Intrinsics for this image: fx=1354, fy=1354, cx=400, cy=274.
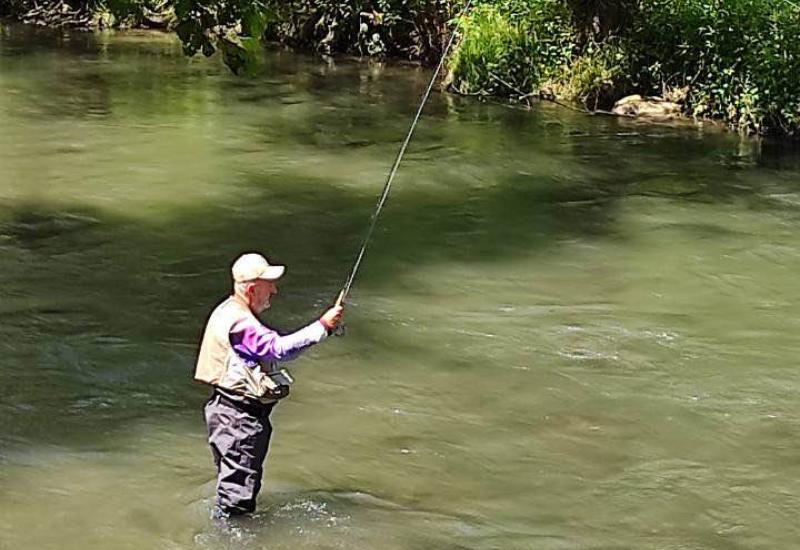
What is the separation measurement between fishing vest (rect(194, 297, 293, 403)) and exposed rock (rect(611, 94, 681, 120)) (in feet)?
40.6

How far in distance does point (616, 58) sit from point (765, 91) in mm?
2111

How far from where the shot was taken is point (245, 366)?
17.0 feet

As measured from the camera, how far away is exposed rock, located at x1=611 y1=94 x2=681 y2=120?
55.5 feet

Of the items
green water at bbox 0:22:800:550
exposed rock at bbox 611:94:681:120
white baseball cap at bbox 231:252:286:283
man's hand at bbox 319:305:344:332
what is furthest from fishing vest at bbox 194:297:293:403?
exposed rock at bbox 611:94:681:120

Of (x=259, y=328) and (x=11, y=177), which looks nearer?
(x=259, y=328)

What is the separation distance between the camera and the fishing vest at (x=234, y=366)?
17.0 feet

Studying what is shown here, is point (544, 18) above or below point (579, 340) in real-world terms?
above

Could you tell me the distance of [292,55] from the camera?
22.5 metres

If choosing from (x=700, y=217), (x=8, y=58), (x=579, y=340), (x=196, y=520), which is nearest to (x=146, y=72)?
(x=8, y=58)

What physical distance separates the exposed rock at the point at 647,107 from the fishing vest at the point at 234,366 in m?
12.4

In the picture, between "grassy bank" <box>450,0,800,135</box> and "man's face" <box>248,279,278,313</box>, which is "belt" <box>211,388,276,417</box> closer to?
"man's face" <box>248,279,278,313</box>

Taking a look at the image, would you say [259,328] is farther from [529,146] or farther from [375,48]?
[375,48]

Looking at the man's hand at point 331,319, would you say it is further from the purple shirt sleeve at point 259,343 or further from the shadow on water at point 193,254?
the shadow on water at point 193,254

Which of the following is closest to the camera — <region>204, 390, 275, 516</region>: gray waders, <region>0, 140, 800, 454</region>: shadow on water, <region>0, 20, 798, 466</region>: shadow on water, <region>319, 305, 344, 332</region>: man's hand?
<region>319, 305, 344, 332</region>: man's hand
